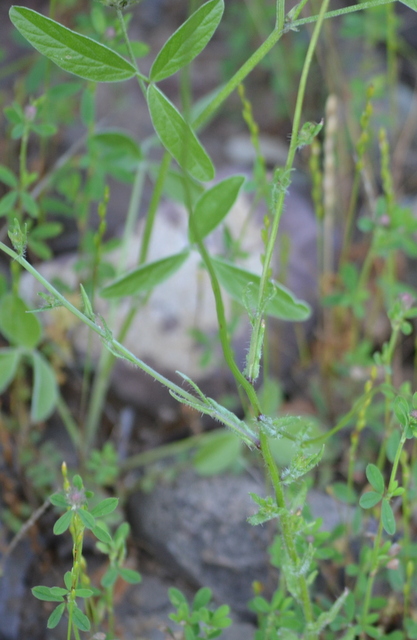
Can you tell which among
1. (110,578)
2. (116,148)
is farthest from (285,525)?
(116,148)

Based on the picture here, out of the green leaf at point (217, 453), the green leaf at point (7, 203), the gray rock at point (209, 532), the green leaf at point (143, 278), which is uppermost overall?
the green leaf at point (7, 203)

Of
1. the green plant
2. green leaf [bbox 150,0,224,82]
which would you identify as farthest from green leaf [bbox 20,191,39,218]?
green leaf [bbox 150,0,224,82]

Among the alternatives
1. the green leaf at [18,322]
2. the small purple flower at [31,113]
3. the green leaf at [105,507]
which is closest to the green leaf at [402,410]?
the green leaf at [105,507]

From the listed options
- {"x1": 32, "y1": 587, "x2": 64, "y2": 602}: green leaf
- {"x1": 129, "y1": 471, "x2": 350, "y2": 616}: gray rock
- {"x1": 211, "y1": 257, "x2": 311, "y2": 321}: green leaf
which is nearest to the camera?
{"x1": 32, "y1": 587, "x2": 64, "y2": 602}: green leaf

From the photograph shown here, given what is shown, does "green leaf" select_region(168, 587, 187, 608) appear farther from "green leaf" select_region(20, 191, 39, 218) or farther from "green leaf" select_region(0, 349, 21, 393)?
"green leaf" select_region(20, 191, 39, 218)

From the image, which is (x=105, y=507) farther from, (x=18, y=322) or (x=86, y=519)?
(x=18, y=322)

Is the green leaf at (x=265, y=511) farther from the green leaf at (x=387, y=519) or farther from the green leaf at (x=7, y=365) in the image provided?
the green leaf at (x=7, y=365)

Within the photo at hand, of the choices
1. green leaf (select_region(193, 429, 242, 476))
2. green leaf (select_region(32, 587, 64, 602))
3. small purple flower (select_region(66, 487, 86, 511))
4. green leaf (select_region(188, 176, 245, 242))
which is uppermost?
green leaf (select_region(188, 176, 245, 242))
